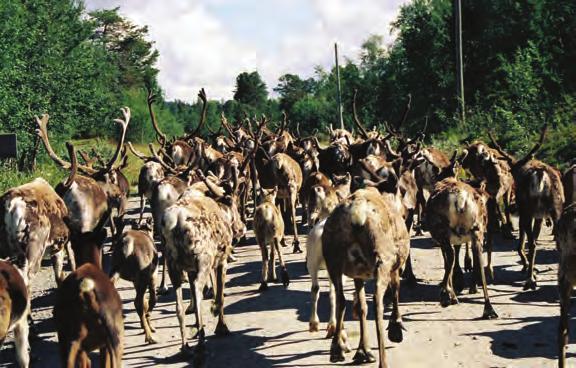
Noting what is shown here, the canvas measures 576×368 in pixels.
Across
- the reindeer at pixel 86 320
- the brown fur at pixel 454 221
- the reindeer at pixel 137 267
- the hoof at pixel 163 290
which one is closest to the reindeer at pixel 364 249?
the brown fur at pixel 454 221

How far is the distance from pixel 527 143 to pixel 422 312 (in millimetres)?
14053

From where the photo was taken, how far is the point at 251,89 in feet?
321

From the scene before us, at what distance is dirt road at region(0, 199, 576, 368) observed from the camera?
8234mm

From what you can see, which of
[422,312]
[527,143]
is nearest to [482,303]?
[422,312]

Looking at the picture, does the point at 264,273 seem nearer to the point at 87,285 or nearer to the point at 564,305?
the point at 564,305

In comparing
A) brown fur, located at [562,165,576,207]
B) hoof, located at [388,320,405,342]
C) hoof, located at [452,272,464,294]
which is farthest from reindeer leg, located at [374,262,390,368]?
brown fur, located at [562,165,576,207]

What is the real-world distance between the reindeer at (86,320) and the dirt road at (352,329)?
2252 mm

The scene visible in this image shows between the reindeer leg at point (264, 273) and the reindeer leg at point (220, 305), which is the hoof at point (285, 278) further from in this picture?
the reindeer leg at point (220, 305)

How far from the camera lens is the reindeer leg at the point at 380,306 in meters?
7.30

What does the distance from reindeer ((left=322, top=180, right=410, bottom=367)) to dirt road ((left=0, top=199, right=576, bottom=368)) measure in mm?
661

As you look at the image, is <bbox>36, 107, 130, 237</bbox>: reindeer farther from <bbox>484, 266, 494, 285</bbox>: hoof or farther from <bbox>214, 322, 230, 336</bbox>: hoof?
<bbox>484, 266, 494, 285</bbox>: hoof

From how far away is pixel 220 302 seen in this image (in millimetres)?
9344

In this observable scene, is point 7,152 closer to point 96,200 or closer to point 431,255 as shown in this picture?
point 96,200

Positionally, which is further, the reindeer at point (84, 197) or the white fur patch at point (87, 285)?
the reindeer at point (84, 197)
